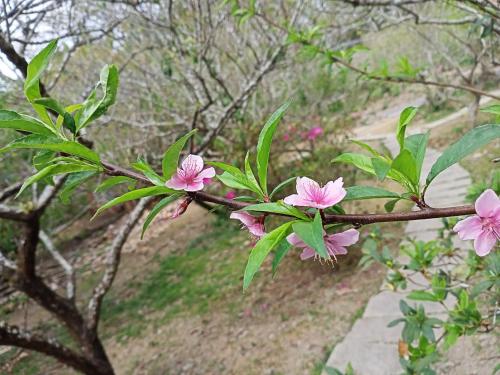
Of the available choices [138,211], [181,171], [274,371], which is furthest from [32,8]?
[274,371]

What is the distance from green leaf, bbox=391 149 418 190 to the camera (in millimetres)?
630

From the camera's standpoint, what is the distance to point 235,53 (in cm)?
598

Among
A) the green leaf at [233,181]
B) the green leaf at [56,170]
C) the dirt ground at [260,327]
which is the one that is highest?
the green leaf at [56,170]

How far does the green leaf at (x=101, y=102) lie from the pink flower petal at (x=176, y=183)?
25 cm

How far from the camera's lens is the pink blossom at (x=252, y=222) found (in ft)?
2.55

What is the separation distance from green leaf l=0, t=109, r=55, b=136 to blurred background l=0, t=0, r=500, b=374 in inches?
58.3

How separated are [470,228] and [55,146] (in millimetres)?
691

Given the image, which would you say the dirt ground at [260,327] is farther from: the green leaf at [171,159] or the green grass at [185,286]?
the green leaf at [171,159]

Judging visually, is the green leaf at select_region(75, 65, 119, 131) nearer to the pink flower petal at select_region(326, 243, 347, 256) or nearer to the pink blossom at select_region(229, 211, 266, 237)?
the pink blossom at select_region(229, 211, 266, 237)

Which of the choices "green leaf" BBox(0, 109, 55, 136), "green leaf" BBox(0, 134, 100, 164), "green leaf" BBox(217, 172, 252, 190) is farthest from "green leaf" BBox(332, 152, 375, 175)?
"green leaf" BBox(0, 109, 55, 136)

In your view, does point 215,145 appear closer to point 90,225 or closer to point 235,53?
point 235,53

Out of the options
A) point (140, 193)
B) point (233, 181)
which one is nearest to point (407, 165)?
point (233, 181)

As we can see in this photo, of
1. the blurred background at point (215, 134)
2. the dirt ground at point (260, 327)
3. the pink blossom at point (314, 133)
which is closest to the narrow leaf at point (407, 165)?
the blurred background at point (215, 134)

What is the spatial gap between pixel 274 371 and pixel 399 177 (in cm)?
304
